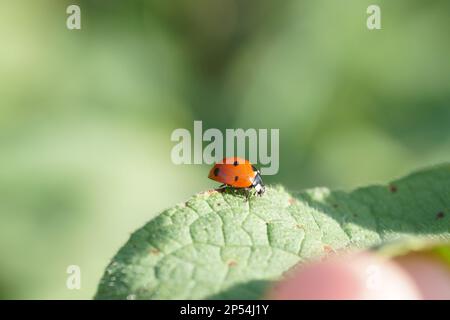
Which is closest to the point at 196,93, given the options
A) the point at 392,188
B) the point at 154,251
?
the point at 392,188

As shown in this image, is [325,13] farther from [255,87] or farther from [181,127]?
[181,127]

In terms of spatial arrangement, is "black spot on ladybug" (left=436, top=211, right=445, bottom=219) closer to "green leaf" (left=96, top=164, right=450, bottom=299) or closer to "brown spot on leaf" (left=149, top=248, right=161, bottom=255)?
"green leaf" (left=96, top=164, right=450, bottom=299)

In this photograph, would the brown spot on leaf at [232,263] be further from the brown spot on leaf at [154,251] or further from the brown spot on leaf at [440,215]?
the brown spot on leaf at [440,215]

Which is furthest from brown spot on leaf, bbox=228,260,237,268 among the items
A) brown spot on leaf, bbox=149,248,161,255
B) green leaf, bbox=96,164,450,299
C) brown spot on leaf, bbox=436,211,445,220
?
brown spot on leaf, bbox=436,211,445,220

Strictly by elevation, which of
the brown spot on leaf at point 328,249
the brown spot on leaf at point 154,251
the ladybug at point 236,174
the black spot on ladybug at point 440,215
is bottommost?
the brown spot on leaf at point 328,249

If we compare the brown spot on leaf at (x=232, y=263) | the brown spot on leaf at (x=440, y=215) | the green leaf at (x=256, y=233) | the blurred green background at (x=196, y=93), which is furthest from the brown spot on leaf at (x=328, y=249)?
the blurred green background at (x=196, y=93)
